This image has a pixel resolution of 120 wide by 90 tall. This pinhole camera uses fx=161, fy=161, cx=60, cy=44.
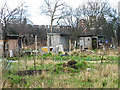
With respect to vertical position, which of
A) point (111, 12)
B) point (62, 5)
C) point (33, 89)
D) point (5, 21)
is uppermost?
point (62, 5)

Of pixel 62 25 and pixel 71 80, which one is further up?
pixel 62 25

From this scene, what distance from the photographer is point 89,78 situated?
5.18 metres

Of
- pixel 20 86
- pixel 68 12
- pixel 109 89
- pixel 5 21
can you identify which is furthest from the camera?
pixel 68 12

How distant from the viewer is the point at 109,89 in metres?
4.26

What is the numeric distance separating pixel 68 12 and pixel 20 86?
97.0 ft

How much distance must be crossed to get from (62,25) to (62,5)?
4.07 meters

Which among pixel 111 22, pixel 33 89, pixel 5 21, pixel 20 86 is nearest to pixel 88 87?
pixel 33 89

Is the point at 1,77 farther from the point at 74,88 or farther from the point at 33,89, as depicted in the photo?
the point at 74,88

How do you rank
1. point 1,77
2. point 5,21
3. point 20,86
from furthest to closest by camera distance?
point 5,21 < point 1,77 < point 20,86

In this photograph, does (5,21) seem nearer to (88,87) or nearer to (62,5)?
(88,87)

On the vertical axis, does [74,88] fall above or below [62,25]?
below

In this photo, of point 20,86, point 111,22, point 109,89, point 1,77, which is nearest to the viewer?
point 109,89

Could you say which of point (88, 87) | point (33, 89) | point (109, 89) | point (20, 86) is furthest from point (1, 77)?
point (109, 89)

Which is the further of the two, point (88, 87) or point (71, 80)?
point (71, 80)
